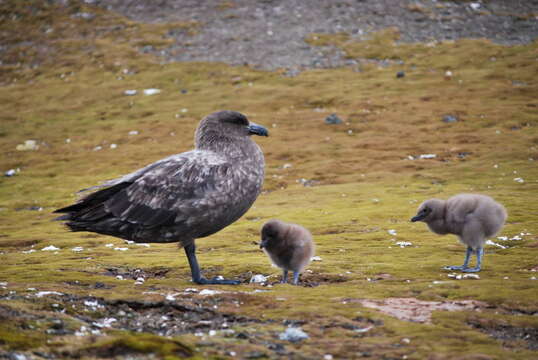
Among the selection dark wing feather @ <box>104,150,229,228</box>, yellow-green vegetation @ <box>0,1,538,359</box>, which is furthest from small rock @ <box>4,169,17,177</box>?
dark wing feather @ <box>104,150,229,228</box>

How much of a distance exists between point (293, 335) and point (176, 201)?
3788 mm

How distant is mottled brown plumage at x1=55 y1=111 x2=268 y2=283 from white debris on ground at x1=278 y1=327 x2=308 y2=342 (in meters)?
3.37

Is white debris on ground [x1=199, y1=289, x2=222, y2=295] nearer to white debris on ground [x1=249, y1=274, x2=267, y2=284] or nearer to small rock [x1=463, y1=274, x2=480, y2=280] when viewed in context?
white debris on ground [x1=249, y1=274, x2=267, y2=284]

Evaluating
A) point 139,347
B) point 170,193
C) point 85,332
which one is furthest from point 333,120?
point 139,347

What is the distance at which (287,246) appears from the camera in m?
10.6

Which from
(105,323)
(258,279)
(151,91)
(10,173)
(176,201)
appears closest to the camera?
(105,323)

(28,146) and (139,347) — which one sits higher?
(139,347)

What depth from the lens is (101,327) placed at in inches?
279

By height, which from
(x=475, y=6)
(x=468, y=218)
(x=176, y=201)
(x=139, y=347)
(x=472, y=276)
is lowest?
(x=472, y=276)

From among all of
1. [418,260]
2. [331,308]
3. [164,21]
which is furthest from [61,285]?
[164,21]

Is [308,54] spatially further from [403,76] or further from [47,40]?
[47,40]

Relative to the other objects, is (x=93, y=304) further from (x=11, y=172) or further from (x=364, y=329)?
(x=11, y=172)

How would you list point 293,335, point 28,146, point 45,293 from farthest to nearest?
point 28,146
point 45,293
point 293,335

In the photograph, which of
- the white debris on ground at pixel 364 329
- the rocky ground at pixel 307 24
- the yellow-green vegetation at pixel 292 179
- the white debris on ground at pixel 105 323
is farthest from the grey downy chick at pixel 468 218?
the rocky ground at pixel 307 24
